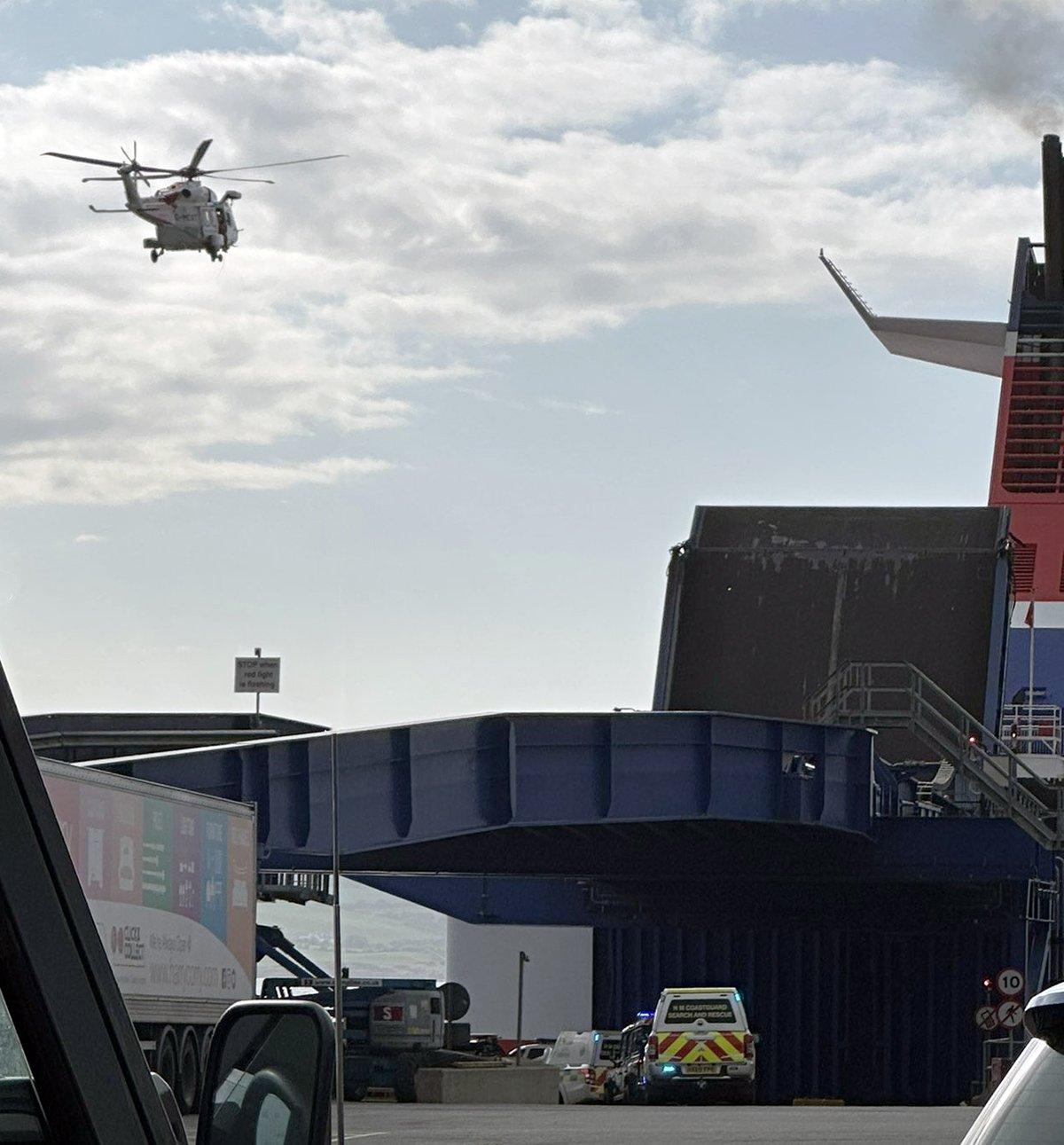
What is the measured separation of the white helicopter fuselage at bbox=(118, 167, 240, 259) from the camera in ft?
191

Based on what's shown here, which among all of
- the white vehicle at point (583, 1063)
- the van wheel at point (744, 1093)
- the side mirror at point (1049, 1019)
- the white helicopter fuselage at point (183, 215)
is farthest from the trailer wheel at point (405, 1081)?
the side mirror at point (1049, 1019)

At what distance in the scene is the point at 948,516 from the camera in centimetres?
4341

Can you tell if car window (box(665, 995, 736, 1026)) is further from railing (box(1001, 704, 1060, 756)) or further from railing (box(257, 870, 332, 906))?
railing (box(1001, 704, 1060, 756))

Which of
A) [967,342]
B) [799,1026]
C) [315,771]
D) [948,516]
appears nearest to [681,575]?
[948,516]

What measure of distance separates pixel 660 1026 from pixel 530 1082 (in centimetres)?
403

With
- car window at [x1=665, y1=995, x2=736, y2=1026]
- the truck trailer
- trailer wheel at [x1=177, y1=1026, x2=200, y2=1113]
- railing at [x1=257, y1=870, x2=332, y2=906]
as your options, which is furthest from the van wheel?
trailer wheel at [x1=177, y1=1026, x2=200, y2=1113]

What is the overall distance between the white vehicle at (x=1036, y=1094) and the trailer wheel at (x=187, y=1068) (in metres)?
22.1

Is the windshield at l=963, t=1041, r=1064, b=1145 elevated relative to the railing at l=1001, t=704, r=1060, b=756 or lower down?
lower down

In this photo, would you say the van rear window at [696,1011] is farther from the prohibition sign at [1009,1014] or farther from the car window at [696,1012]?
the prohibition sign at [1009,1014]

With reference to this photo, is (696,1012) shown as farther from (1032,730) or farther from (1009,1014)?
(1032,730)

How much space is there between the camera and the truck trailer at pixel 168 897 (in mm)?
24141

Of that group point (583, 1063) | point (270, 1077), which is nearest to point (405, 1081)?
point (583, 1063)

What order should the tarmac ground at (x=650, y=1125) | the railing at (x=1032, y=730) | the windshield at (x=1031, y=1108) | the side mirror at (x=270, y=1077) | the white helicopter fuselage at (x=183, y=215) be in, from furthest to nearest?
1. the white helicopter fuselage at (x=183, y=215)
2. the railing at (x=1032, y=730)
3. the tarmac ground at (x=650, y=1125)
4. the windshield at (x=1031, y=1108)
5. the side mirror at (x=270, y=1077)

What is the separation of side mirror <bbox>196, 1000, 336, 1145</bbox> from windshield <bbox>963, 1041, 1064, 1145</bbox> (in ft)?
7.00
